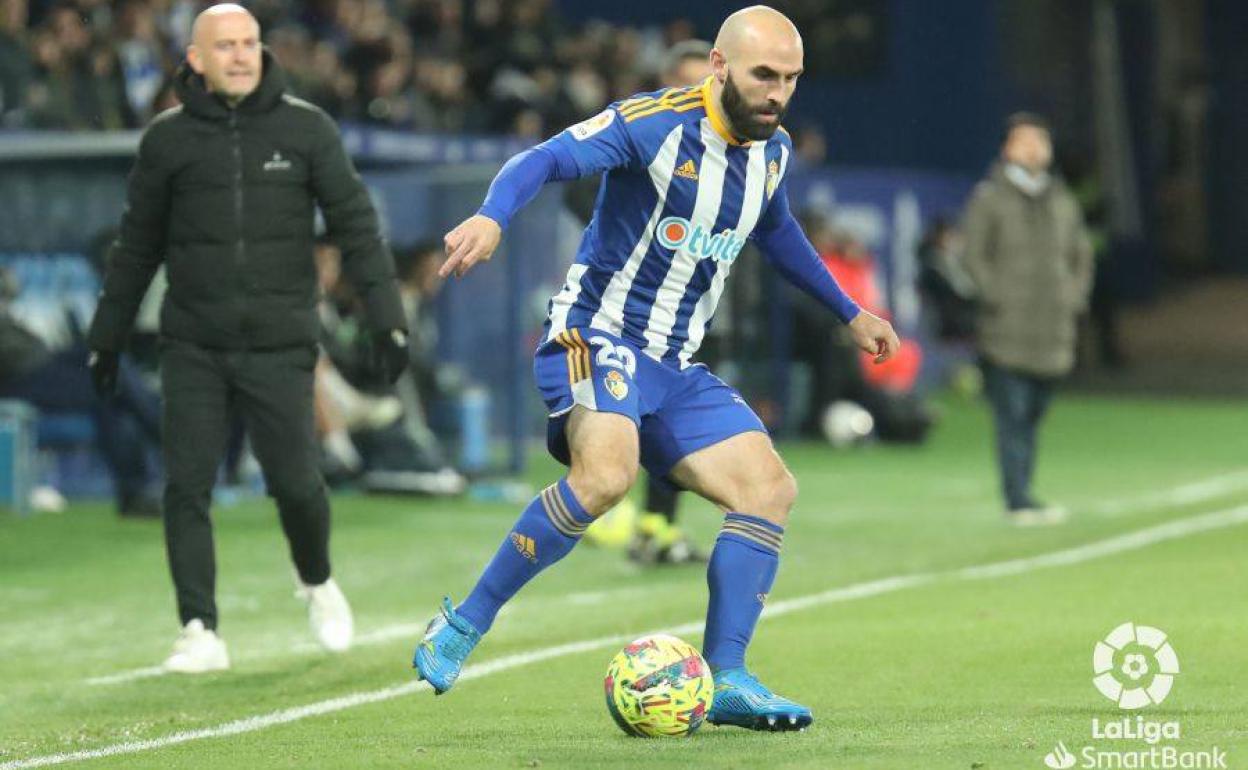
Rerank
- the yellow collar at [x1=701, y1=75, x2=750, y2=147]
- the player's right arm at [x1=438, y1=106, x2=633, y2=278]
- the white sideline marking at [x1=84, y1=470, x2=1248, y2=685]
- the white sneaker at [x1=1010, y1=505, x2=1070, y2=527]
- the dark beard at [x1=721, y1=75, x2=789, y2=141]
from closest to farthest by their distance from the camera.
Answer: the player's right arm at [x1=438, y1=106, x2=633, y2=278], the dark beard at [x1=721, y1=75, x2=789, y2=141], the yellow collar at [x1=701, y1=75, x2=750, y2=147], the white sideline marking at [x1=84, y1=470, x2=1248, y2=685], the white sneaker at [x1=1010, y1=505, x2=1070, y2=527]

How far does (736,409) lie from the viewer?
287 inches

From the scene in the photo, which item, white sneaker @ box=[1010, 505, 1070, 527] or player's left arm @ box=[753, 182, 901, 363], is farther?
white sneaker @ box=[1010, 505, 1070, 527]

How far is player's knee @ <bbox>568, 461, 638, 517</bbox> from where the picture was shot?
697cm

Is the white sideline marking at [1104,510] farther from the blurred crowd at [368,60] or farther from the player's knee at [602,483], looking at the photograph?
the blurred crowd at [368,60]

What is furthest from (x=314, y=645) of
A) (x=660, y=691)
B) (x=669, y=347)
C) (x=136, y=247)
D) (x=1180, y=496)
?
(x=1180, y=496)

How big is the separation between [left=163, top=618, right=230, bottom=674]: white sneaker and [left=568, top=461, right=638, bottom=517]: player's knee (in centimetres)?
226

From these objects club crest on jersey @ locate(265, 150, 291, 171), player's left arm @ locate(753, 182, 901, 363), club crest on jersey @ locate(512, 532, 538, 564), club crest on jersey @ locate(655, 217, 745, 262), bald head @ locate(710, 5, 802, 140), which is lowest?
club crest on jersey @ locate(512, 532, 538, 564)

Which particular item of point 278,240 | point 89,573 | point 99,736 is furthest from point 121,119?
point 99,736

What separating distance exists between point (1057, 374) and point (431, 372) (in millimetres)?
4630

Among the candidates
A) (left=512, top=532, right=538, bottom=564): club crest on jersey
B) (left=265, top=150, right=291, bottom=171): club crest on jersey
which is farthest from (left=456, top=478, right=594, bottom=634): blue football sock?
(left=265, top=150, right=291, bottom=171): club crest on jersey

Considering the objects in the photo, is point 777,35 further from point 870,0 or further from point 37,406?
point 870,0

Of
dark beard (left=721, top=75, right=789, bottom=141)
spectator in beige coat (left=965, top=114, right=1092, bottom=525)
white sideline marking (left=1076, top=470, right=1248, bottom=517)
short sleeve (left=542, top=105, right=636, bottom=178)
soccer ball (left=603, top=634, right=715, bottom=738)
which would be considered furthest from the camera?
white sideline marking (left=1076, top=470, right=1248, bottom=517)

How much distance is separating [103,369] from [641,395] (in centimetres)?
257

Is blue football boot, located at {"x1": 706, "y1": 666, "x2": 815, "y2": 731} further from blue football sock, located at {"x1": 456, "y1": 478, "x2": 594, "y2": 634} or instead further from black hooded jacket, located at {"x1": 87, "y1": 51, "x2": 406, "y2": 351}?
black hooded jacket, located at {"x1": 87, "y1": 51, "x2": 406, "y2": 351}
